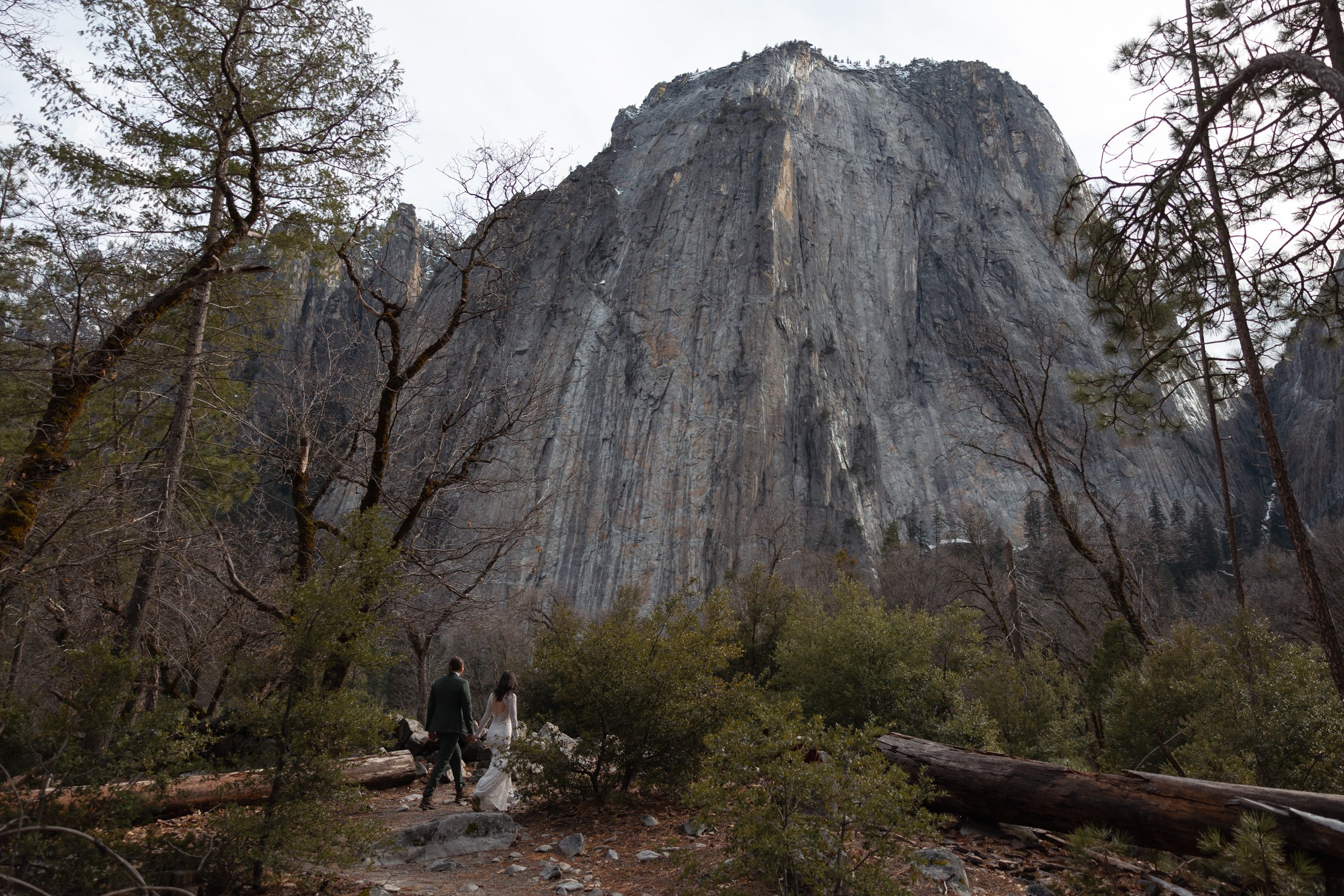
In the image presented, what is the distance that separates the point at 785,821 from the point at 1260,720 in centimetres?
386

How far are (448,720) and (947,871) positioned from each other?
16.5 ft

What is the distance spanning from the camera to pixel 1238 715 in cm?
536

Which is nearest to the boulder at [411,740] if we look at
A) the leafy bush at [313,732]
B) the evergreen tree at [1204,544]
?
the leafy bush at [313,732]

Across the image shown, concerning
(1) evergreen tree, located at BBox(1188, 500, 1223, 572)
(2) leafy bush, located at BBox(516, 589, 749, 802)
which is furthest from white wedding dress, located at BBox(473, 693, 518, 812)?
(1) evergreen tree, located at BBox(1188, 500, 1223, 572)

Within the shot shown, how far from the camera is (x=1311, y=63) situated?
4.55 metres

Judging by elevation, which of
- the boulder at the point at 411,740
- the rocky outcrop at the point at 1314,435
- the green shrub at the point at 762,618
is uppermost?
the rocky outcrop at the point at 1314,435

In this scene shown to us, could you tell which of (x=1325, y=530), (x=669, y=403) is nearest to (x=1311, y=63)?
(x=1325, y=530)

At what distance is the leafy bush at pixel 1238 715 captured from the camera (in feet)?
16.3

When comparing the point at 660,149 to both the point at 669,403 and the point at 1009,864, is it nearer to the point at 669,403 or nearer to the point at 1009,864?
the point at 669,403

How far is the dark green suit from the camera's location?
7.55 meters

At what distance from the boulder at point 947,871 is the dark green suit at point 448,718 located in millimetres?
4661

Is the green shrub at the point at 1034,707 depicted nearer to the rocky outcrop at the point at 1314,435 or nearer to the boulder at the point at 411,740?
the boulder at the point at 411,740

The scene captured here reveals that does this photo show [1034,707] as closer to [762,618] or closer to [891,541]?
[762,618]

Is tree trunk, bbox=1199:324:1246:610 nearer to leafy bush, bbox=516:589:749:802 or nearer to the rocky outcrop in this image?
leafy bush, bbox=516:589:749:802
